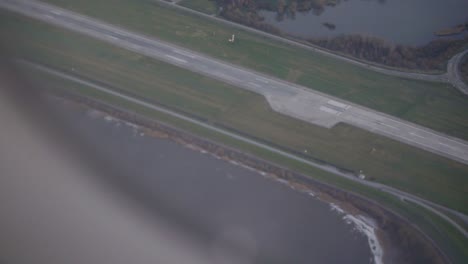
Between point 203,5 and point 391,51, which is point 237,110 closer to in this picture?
point 203,5

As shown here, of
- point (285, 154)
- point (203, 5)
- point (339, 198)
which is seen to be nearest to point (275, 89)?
point (285, 154)

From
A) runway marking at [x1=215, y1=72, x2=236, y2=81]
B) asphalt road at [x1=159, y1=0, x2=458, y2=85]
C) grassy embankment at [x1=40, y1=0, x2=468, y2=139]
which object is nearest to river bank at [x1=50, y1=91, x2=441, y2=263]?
runway marking at [x1=215, y1=72, x2=236, y2=81]

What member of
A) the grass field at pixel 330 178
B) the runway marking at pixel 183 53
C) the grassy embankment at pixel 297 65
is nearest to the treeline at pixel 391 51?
the grassy embankment at pixel 297 65

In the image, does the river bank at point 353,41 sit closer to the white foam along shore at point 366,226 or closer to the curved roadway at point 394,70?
the curved roadway at point 394,70

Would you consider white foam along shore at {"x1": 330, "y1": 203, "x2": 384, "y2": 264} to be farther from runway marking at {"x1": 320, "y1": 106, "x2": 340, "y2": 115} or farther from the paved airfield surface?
runway marking at {"x1": 320, "y1": 106, "x2": 340, "y2": 115}

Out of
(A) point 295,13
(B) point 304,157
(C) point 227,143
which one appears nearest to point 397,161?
(B) point 304,157
